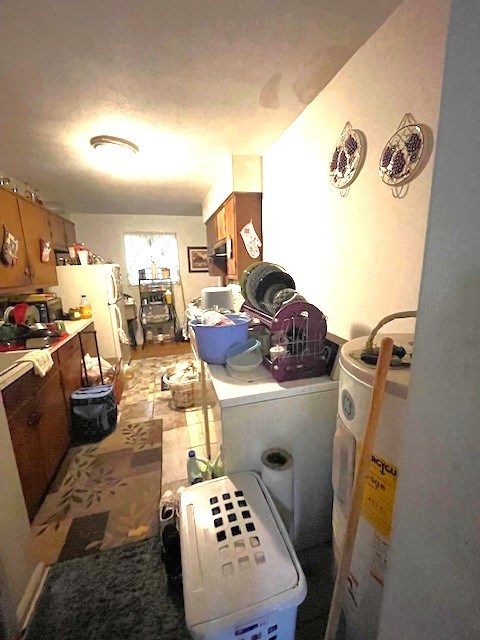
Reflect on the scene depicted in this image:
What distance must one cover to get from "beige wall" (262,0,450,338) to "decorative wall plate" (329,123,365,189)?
0.03m

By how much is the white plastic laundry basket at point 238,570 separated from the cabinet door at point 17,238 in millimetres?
2079

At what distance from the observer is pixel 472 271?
Answer: 30cm

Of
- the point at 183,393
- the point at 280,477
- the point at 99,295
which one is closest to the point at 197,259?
the point at 99,295

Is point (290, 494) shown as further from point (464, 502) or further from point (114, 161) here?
point (114, 161)

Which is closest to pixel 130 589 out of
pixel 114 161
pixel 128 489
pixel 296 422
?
pixel 128 489

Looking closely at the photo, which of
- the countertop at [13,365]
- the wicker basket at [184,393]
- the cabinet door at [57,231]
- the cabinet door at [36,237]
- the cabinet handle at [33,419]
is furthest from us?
the cabinet door at [57,231]

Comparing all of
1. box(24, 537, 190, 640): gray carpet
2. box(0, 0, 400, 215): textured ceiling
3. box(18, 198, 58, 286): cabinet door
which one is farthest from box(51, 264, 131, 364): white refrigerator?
box(24, 537, 190, 640): gray carpet

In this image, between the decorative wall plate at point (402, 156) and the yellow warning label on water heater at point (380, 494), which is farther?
the decorative wall plate at point (402, 156)

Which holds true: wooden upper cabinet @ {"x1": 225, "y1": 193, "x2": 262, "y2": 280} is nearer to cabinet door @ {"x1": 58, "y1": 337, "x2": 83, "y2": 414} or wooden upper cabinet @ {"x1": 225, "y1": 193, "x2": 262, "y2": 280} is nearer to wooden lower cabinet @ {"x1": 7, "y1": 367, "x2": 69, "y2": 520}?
cabinet door @ {"x1": 58, "y1": 337, "x2": 83, "y2": 414}

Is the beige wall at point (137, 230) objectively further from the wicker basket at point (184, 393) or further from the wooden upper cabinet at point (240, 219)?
the wicker basket at point (184, 393)

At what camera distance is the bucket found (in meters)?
1.15

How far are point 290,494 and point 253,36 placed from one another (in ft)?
5.95

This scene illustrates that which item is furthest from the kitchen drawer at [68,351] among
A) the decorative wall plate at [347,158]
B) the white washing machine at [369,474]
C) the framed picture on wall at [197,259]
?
the framed picture on wall at [197,259]

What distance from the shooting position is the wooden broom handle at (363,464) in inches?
21.5
